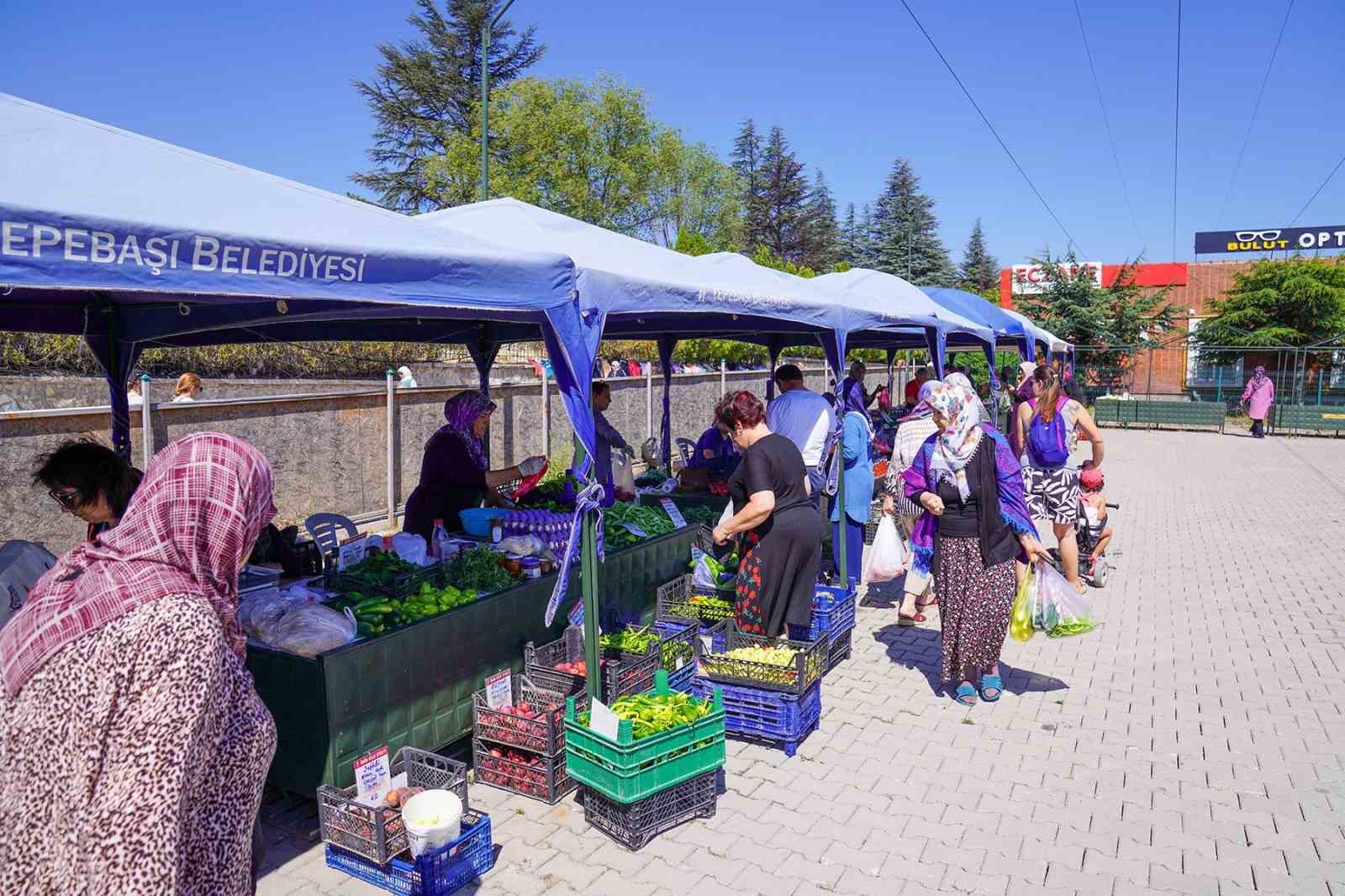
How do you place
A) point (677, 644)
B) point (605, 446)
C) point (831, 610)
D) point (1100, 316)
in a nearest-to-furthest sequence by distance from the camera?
point (677, 644), point (831, 610), point (605, 446), point (1100, 316)

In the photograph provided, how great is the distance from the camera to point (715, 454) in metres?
9.55

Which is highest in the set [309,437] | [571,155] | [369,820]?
[571,155]

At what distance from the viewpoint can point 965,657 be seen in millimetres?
5473

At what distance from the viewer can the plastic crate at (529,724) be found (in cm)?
425

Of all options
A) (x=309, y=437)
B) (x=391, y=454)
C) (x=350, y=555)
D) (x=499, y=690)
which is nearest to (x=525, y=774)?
(x=499, y=690)

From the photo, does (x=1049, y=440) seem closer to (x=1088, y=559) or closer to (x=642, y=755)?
(x=1088, y=559)

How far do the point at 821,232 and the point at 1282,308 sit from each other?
98.7 ft

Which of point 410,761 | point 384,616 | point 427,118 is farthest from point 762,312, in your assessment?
point 427,118

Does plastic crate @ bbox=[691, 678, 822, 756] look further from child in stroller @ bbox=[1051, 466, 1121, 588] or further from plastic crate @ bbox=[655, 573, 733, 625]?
child in stroller @ bbox=[1051, 466, 1121, 588]

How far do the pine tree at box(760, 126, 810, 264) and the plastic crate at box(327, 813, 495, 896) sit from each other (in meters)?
57.0

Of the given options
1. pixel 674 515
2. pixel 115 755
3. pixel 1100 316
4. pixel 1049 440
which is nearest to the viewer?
pixel 115 755

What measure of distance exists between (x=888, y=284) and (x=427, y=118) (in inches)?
1473

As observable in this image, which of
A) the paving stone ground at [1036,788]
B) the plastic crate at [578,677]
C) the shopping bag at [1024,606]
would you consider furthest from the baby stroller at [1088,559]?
the plastic crate at [578,677]

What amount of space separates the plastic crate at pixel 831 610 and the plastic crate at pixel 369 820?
105 inches
